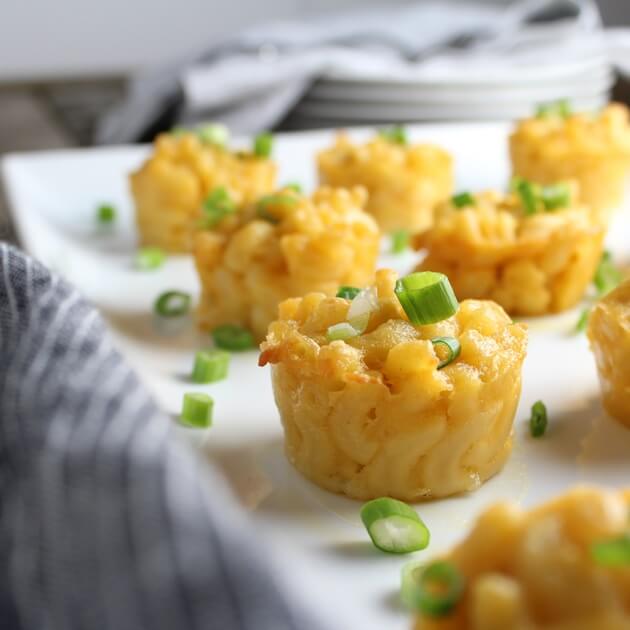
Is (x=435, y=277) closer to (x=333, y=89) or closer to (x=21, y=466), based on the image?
(x=21, y=466)

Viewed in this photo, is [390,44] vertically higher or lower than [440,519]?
lower

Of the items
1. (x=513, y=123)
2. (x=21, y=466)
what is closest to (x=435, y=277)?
(x=21, y=466)

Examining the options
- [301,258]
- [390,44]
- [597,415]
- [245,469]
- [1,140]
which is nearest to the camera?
[245,469]

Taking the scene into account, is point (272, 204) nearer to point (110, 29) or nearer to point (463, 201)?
point (463, 201)

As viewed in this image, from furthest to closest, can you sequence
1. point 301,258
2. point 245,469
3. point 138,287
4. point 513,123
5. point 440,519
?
point 513,123 < point 138,287 < point 301,258 < point 245,469 < point 440,519

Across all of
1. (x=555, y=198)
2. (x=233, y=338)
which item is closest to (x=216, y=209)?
(x=233, y=338)

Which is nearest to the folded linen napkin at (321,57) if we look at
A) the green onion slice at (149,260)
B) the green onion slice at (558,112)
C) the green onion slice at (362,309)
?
the green onion slice at (558,112)

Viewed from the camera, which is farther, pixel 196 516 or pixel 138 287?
pixel 138 287
